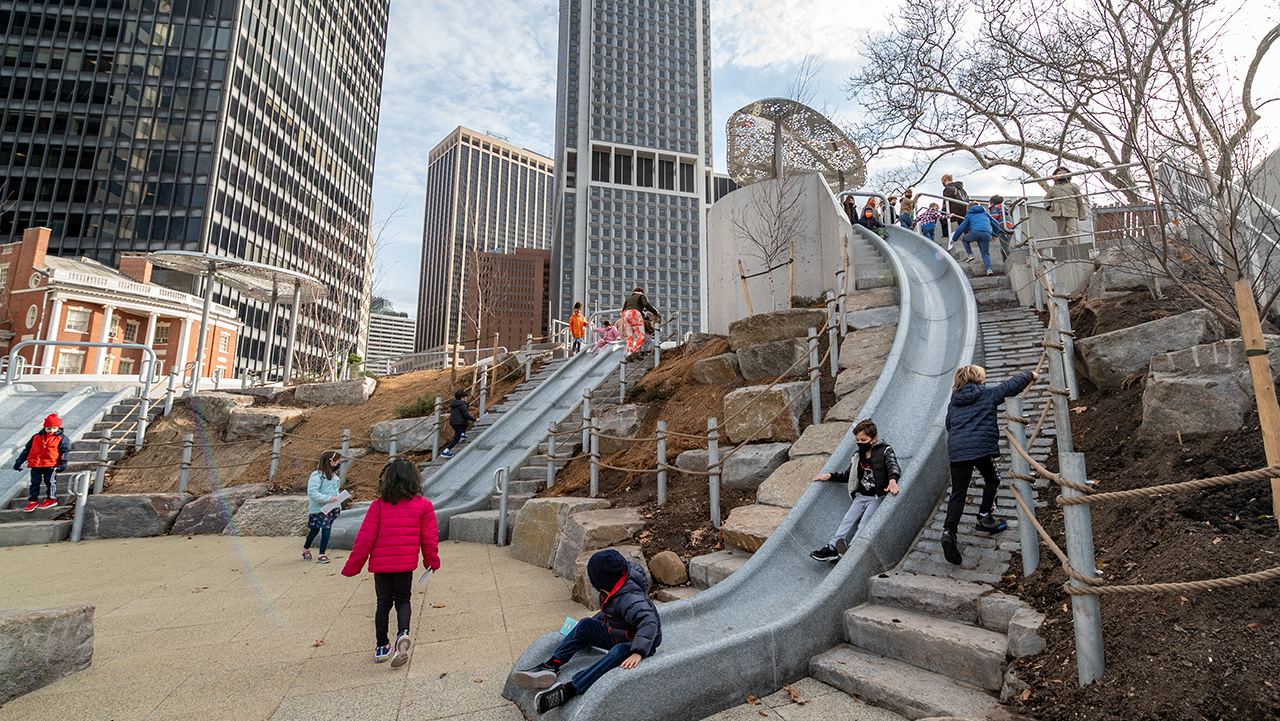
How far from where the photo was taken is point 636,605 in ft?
10.7

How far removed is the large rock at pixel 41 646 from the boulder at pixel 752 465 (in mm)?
5359

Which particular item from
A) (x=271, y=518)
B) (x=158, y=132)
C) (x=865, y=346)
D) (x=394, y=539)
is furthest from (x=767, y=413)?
(x=158, y=132)

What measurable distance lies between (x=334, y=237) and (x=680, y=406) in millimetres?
21727

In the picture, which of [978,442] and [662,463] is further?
[662,463]

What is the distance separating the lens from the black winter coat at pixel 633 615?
3082 mm

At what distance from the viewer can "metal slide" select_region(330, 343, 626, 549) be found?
28.0 feet

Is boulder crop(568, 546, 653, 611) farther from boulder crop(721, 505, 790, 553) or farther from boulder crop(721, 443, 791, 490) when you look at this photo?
boulder crop(721, 443, 791, 490)

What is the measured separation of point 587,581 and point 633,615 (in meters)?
1.81

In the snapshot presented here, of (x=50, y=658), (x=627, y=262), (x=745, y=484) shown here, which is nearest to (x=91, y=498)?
(x=50, y=658)

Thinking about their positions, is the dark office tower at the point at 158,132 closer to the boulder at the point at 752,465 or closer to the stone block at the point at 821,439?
the boulder at the point at 752,465

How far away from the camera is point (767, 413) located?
7164 mm

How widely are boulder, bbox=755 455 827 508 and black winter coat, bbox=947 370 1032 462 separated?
1.30 metres

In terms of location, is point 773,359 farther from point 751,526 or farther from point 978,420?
point 978,420

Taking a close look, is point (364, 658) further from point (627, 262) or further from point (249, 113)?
point (627, 262)
